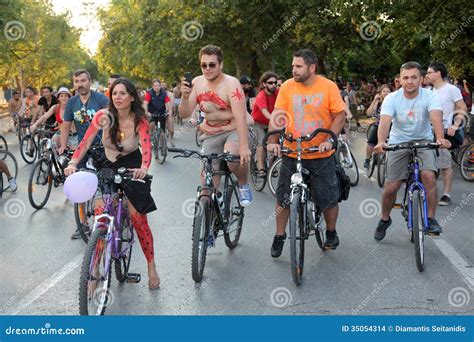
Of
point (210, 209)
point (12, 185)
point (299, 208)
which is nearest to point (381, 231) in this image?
point (299, 208)

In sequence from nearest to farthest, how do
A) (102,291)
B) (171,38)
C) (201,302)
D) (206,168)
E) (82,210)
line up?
1. (102,291)
2. (201,302)
3. (206,168)
4. (82,210)
5. (171,38)

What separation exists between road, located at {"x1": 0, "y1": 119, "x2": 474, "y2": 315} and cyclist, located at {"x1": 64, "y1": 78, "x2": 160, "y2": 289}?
0.65 meters

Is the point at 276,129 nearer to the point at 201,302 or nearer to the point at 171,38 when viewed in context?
the point at 201,302

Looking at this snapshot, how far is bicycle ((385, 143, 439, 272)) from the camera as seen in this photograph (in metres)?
5.98

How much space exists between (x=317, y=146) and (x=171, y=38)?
2949 cm

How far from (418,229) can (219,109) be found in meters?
2.10

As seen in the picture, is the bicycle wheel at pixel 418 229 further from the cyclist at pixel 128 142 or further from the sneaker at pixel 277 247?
the cyclist at pixel 128 142

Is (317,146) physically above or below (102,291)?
above

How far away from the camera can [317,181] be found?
20.1 feet

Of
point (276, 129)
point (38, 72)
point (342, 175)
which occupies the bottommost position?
point (38, 72)

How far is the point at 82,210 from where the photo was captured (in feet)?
24.2

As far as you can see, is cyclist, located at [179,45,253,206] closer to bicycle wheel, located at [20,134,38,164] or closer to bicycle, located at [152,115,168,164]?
bicycle, located at [152,115,168,164]

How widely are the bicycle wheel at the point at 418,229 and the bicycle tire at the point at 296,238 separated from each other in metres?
1.05

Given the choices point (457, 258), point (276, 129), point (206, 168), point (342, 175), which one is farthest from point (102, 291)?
point (457, 258)
